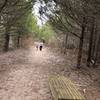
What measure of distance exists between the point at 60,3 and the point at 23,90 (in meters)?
7.46

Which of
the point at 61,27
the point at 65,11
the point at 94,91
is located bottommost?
the point at 94,91

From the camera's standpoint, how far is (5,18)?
1438 centimetres

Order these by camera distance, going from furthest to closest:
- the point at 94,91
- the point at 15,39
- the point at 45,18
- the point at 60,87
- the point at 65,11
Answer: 1. the point at 15,39
2. the point at 45,18
3. the point at 65,11
4. the point at 94,91
5. the point at 60,87

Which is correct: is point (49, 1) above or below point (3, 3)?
above

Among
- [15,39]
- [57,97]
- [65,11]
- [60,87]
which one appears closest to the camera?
[57,97]

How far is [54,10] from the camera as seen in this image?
50.9 ft

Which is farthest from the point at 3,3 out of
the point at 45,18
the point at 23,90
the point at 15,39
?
the point at 15,39

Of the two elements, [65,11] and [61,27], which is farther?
[61,27]

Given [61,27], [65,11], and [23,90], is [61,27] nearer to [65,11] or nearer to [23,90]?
[65,11]

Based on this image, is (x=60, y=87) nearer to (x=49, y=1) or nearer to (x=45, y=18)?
(x=49, y=1)

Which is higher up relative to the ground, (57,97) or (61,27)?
(61,27)

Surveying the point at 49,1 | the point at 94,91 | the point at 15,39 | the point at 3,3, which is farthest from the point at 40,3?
the point at 15,39

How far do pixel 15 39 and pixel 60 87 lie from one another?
2861 cm

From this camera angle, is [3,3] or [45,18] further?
[45,18]
